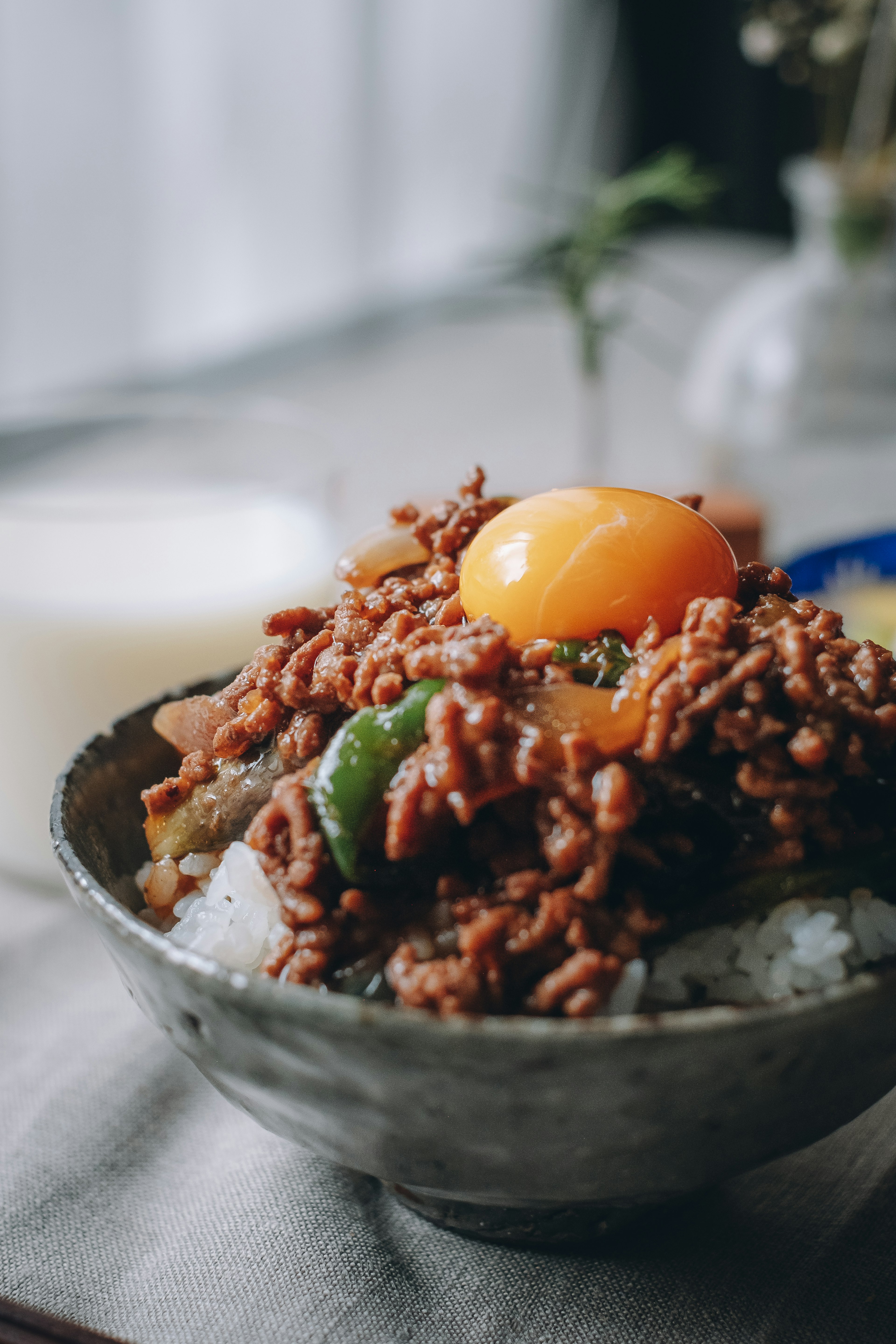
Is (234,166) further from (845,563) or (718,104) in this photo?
(718,104)

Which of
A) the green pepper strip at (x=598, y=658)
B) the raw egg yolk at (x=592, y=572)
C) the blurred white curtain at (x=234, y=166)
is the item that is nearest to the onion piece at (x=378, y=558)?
the raw egg yolk at (x=592, y=572)

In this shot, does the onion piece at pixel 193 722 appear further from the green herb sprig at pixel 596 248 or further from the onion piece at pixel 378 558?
the green herb sprig at pixel 596 248

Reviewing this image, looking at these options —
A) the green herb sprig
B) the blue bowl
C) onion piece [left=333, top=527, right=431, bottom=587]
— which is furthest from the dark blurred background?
onion piece [left=333, top=527, right=431, bottom=587]

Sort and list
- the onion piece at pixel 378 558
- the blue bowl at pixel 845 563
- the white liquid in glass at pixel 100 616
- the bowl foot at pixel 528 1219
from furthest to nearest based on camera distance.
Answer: the blue bowl at pixel 845 563
the white liquid in glass at pixel 100 616
the onion piece at pixel 378 558
the bowl foot at pixel 528 1219

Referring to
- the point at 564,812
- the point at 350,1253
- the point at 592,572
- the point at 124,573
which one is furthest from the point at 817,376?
the point at 350,1253

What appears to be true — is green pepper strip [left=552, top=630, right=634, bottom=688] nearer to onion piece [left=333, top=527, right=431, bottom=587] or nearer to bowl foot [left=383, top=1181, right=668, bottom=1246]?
onion piece [left=333, top=527, right=431, bottom=587]
